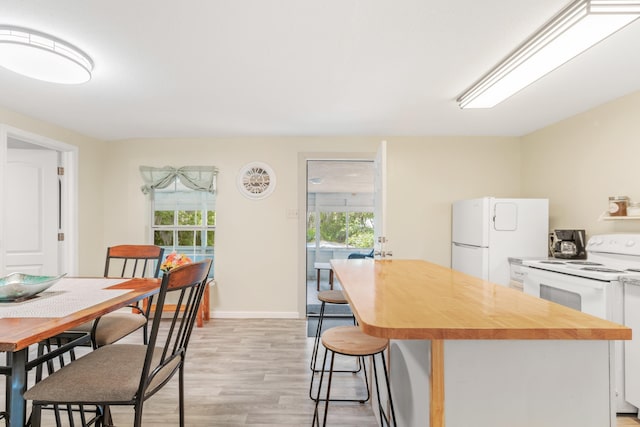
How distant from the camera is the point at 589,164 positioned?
2867 mm

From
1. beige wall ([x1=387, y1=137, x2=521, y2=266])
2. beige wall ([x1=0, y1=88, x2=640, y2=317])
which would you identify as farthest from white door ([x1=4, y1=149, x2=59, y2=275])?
beige wall ([x1=387, y1=137, x2=521, y2=266])

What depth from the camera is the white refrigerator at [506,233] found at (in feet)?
10.1

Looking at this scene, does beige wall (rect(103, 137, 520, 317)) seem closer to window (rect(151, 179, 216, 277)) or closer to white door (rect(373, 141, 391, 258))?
window (rect(151, 179, 216, 277))

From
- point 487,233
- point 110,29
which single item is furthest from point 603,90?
point 110,29

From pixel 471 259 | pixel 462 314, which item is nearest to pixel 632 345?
pixel 471 259

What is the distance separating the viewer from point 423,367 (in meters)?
1.07

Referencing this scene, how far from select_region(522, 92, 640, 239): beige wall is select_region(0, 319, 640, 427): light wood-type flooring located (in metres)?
1.69

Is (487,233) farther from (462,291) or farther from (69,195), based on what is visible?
(69,195)

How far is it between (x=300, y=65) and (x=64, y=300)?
1891 millimetres

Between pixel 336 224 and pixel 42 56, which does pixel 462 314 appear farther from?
pixel 336 224

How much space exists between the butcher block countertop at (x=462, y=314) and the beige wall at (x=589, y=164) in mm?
2007

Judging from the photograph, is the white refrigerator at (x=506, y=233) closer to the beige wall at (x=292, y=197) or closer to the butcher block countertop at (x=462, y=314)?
the beige wall at (x=292, y=197)

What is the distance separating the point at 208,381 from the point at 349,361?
1175 millimetres

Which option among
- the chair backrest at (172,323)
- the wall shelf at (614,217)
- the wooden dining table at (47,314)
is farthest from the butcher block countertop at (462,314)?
the wall shelf at (614,217)
